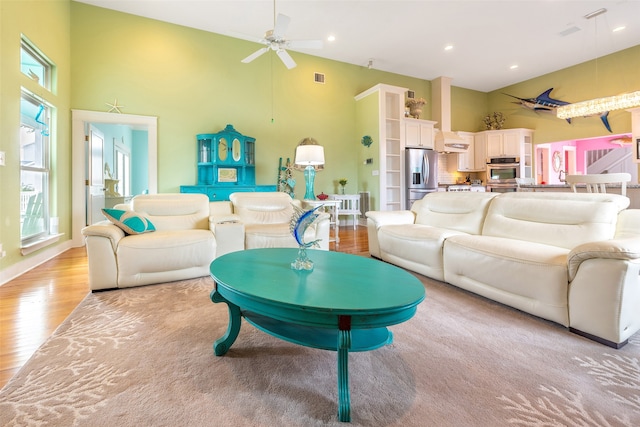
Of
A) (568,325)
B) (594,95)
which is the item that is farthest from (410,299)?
(594,95)

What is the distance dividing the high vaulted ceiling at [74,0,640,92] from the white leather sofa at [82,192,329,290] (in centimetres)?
252

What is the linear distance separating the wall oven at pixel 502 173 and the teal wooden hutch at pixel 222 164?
6115mm

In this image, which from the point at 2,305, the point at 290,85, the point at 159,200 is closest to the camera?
the point at 2,305

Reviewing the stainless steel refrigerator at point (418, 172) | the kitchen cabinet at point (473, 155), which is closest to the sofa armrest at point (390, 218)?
the stainless steel refrigerator at point (418, 172)

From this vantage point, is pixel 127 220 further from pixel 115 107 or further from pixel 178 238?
pixel 115 107

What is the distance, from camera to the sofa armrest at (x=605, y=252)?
1.55 meters

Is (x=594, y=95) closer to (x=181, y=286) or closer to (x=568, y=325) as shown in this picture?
(x=568, y=325)

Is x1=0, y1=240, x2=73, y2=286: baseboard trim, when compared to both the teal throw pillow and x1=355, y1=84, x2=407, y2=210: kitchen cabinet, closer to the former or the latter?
the teal throw pillow

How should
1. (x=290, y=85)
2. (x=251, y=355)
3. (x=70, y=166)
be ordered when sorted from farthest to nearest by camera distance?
(x=290, y=85), (x=70, y=166), (x=251, y=355)

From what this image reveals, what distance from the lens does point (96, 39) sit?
464cm

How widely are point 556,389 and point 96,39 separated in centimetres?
658

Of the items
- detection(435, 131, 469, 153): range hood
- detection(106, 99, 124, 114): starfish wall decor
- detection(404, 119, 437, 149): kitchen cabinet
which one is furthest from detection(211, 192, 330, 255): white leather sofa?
detection(435, 131, 469, 153): range hood

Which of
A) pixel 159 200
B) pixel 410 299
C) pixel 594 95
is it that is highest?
pixel 594 95

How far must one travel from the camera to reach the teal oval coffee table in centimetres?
115
